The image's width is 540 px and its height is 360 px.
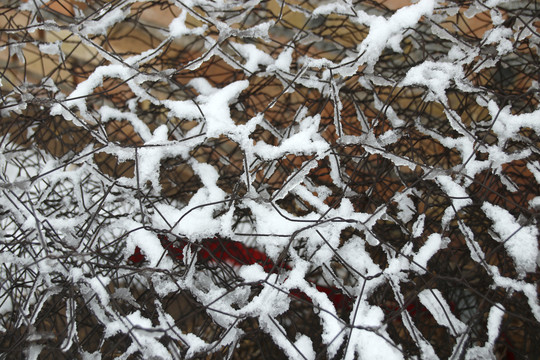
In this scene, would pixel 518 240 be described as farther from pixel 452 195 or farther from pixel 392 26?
pixel 392 26

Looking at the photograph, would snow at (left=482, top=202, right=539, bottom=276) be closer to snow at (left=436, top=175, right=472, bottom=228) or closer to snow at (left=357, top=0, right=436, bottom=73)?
snow at (left=436, top=175, right=472, bottom=228)

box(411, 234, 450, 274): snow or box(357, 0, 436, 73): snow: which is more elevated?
box(357, 0, 436, 73): snow

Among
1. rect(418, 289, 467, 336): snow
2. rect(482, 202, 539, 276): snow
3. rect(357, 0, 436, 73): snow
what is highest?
rect(357, 0, 436, 73): snow

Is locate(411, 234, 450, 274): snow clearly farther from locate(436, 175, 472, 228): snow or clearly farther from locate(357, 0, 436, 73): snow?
locate(357, 0, 436, 73): snow

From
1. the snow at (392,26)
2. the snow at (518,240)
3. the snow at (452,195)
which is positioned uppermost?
the snow at (392,26)

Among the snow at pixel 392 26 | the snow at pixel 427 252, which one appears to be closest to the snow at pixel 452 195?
the snow at pixel 427 252

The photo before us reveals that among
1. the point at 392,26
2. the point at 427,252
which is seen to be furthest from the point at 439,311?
the point at 392,26

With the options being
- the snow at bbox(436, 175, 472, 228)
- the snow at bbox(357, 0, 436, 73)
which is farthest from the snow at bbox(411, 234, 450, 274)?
the snow at bbox(357, 0, 436, 73)

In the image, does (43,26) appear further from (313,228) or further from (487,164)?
(487,164)

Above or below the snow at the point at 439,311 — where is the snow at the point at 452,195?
above

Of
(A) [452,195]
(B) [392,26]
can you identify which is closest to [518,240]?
(A) [452,195]

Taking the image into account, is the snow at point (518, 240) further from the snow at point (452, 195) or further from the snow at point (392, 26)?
the snow at point (392, 26)

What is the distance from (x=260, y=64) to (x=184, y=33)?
80 millimetres

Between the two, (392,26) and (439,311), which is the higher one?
(392,26)
